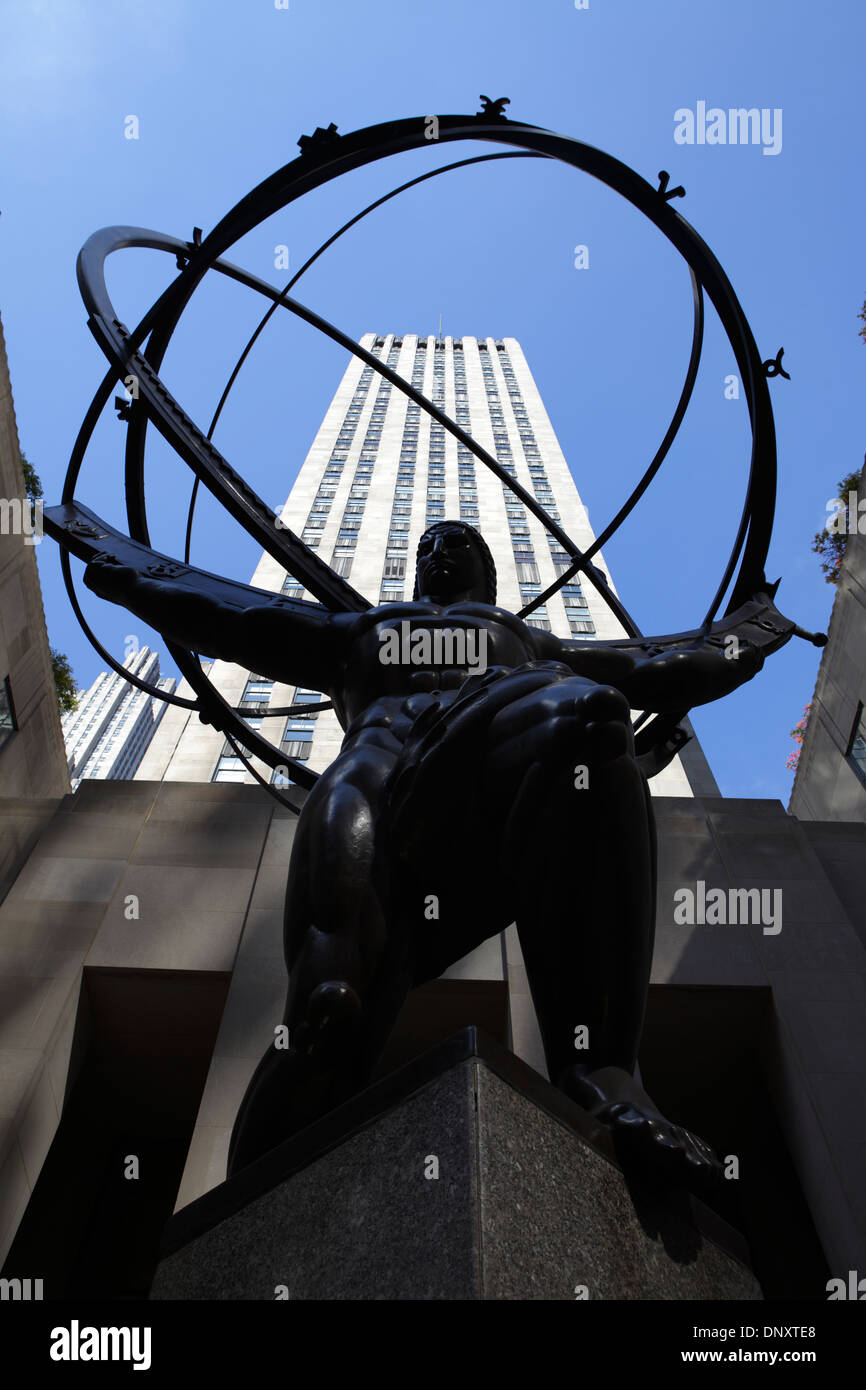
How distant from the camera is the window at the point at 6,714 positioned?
10.2 m

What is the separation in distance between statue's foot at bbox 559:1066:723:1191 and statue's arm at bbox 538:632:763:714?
97.1 inches

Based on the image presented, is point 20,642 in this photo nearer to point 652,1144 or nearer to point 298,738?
point 652,1144

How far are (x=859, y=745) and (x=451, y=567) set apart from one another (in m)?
7.39

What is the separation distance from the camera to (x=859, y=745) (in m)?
11.0

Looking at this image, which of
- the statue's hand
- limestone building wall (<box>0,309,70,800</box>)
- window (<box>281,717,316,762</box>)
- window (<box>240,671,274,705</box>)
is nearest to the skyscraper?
window (<box>240,671,274,705</box>)

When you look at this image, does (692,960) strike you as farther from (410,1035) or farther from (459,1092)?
(459,1092)

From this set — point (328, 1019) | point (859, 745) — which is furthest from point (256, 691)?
point (328, 1019)

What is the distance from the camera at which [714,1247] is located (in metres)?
2.58

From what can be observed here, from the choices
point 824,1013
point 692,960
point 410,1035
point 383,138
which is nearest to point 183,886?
point 410,1035

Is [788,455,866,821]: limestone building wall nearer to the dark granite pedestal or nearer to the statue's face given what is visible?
the statue's face

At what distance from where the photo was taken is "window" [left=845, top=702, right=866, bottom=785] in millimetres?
10883
